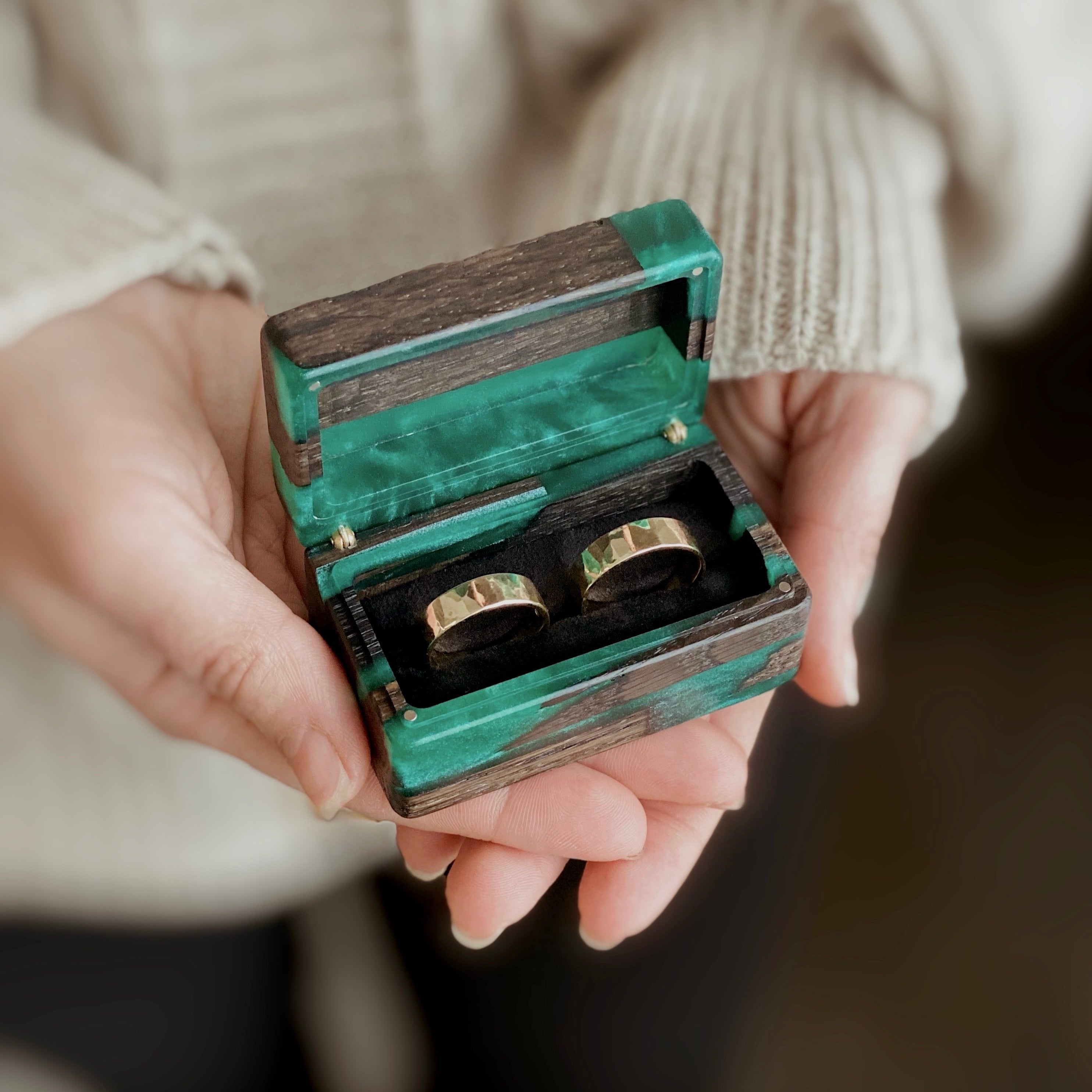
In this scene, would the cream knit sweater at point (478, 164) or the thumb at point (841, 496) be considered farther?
the cream knit sweater at point (478, 164)

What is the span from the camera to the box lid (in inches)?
31.2

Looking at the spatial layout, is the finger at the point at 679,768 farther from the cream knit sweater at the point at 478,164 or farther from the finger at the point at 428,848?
the cream knit sweater at the point at 478,164

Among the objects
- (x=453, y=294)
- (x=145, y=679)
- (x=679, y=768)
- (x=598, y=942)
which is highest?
(x=453, y=294)

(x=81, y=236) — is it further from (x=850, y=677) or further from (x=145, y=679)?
(x=850, y=677)

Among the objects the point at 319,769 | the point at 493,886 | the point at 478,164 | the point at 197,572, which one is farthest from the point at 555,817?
the point at 478,164

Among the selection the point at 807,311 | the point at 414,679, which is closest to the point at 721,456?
the point at 807,311

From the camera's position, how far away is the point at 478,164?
1.25 m

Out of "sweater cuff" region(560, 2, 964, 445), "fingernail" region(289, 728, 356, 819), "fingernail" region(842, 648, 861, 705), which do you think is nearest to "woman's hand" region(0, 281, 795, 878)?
"fingernail" region(289, 728, 356, 819)

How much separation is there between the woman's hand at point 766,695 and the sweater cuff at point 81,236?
1.54 ft

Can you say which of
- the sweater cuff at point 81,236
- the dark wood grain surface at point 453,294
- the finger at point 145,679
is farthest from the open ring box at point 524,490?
the sweater cuff at point 81,236

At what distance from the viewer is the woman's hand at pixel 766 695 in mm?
896

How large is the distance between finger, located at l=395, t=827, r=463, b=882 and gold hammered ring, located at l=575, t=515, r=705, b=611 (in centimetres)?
20

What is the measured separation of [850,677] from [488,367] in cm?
36

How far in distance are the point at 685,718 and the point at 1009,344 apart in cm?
104
